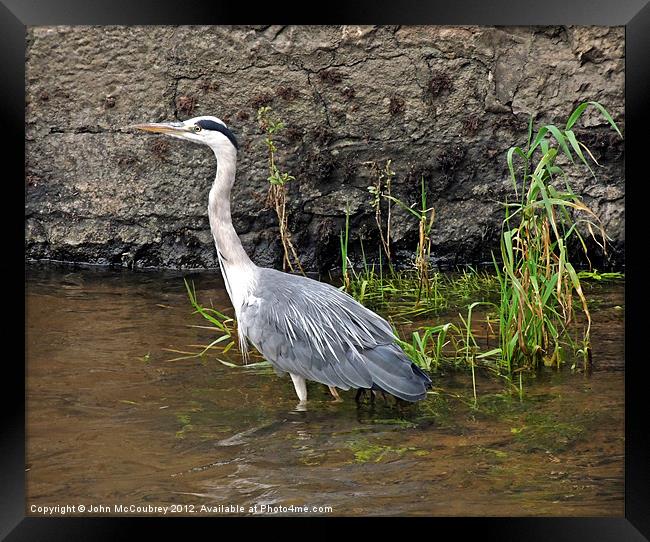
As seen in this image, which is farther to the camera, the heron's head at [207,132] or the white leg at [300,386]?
the heron's head at [207,132]

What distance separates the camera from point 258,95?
5.50 metres

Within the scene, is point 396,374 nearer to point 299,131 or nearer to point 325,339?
point 325,339

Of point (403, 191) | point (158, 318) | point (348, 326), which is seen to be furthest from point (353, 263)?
point (348, 326)

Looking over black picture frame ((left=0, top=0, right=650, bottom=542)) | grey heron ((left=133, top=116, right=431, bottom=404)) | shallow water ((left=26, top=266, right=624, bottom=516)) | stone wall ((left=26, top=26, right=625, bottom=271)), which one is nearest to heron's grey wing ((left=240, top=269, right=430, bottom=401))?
grey heron ((left=133, top=116, right=431, bottom=404))

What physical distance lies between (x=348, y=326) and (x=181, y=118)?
6.79ft

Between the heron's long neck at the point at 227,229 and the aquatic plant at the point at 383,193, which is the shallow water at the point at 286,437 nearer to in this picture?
the heron's long neck at the point at 227,229

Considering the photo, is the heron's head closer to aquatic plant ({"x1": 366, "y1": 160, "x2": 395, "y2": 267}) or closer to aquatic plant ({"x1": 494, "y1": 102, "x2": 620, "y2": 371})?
aquatic plant ({"x1": 494, "y1": 102, "x2": 620, "y2": 371})

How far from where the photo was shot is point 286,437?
3.63 m

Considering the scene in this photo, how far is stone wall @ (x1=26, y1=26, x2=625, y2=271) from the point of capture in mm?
5289

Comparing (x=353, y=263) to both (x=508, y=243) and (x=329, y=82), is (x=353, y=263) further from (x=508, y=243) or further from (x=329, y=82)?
(x=508, y=243)

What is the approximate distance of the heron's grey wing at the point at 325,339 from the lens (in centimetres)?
379
